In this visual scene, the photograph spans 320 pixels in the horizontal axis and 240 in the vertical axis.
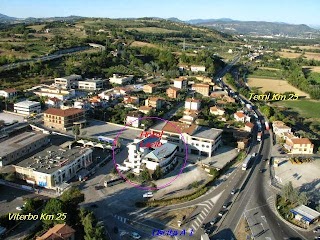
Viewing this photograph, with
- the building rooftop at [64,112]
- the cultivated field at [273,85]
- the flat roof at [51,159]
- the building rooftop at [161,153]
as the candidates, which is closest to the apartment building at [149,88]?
the building rooftop at [64,112]

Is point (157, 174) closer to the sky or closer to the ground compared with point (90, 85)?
closer to the ground

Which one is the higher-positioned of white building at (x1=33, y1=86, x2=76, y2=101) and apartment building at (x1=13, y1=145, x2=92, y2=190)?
white building at (x1=33, y1=86, x2=76, y2=101)

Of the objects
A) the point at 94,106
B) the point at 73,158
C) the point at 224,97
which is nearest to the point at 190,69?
the point at 224,97

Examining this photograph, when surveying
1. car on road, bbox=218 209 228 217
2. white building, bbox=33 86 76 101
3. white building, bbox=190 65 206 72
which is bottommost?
car on road, bbox=218 209 228 217

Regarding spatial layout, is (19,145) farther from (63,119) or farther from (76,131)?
(63,119)

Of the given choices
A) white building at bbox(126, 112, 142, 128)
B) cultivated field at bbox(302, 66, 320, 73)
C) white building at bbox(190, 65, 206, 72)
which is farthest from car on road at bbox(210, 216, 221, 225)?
cultivated field at bbox(302, 66, 320, 73)

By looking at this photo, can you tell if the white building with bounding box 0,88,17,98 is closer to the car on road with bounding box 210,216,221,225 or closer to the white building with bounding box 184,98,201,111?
the white building with bounding box 184,98,201,111

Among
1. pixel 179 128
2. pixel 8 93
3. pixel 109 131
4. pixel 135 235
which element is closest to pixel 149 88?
pixel 109 131
